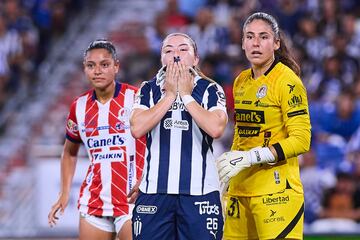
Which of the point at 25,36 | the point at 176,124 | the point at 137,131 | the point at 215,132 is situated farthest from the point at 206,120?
the point at 25,36

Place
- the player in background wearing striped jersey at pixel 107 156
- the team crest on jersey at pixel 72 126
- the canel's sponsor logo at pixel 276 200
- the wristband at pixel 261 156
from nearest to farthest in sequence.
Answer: the wristband at pixel 261 156
the canel's sponsor logo at pixel 276 200
the player in background wearing striped jersey at pixel 107 156
the team crest on jersey at pixel 72 126

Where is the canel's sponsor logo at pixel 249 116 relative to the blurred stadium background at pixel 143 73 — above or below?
below

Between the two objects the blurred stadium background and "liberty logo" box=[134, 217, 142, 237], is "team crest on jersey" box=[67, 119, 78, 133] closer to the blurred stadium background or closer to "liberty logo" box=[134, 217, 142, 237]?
"liberty logo" box=[134, 217, 142, 237]

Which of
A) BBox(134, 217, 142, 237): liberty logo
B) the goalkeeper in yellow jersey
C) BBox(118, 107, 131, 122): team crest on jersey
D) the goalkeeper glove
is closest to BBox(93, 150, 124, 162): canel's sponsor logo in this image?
BBox(118, 107, 131, 122): team crest on jersey

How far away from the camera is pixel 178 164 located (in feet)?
18.9

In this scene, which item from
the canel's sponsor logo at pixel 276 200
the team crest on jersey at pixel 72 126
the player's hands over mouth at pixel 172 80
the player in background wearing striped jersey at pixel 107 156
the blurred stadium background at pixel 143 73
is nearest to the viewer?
the player's hands over mouth at pixel 172 80

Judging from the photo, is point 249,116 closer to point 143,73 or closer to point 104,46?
point 104,46

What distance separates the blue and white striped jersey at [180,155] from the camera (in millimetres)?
5742

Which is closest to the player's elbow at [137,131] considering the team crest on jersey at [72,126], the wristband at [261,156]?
the wristband at [261,156]

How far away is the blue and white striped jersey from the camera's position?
5742mm

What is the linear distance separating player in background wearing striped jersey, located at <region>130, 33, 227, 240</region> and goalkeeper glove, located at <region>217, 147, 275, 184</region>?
0.74 feet

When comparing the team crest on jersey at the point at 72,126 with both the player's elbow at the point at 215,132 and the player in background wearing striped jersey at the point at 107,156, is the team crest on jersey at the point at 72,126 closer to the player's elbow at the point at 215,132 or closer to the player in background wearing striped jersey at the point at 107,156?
the player in background wearing striped jersey at the point at 107,156

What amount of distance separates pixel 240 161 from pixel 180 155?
19.0 inches

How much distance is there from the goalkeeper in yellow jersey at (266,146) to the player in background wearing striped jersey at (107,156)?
2.78 feet
